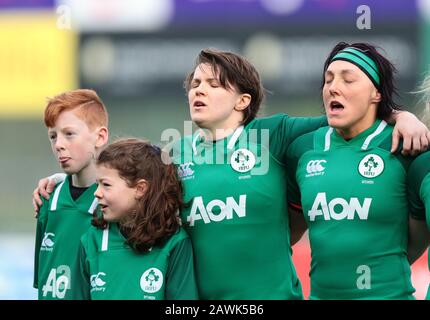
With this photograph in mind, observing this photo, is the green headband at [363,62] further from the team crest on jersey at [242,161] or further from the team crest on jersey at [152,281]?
the team crest on jersey at [152,281]

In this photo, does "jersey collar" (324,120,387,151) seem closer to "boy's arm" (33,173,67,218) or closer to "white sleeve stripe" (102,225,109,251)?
"white sleeve stripe" (102,225,109,251)

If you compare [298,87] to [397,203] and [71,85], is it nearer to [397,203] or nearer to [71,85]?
[71,85]

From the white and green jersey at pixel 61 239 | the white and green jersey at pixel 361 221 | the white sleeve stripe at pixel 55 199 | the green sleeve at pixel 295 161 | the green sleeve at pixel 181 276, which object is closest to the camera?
the white and green jersey at pixel 361 221

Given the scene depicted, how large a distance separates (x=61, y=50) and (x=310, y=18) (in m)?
2.76

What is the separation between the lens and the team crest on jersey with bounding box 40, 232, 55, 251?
138 inches

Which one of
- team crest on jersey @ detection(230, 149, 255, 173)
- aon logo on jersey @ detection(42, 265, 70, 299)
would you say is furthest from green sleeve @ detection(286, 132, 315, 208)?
aon logo on jersey @ detection(42, 265, 70, 299)

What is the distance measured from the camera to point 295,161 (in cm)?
335

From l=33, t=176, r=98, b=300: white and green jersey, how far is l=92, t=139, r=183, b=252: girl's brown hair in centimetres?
9

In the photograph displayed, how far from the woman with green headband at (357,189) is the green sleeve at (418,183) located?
2 centimetres

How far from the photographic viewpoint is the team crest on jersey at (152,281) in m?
3.24

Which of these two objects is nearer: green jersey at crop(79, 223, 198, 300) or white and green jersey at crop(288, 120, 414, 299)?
white and green jersey at crop(288, 120, 414, 299)

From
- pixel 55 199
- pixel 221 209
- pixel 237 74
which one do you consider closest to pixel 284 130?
pixel 237 74

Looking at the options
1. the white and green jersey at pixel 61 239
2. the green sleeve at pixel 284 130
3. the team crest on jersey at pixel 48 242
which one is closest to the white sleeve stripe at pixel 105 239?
the white and green jersey at pixel 61 239
